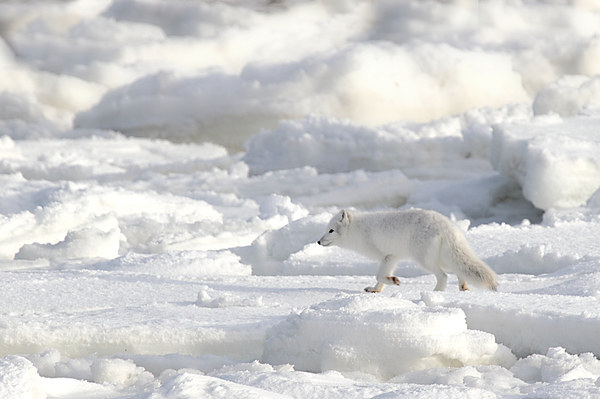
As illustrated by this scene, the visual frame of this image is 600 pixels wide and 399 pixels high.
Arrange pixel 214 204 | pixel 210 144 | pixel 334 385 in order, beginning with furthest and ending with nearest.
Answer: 1. pixel 210 144
2. pixel 214 204
3. pixel 334 385

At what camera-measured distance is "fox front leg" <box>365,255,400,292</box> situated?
5098mm

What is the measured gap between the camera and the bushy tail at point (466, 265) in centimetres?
471

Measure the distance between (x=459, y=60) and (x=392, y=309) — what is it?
21.5 meters

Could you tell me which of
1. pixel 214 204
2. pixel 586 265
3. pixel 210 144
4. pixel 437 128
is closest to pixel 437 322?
pixel 586 265

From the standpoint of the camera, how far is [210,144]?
2358cm

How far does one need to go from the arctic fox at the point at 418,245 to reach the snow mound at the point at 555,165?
16.1ft

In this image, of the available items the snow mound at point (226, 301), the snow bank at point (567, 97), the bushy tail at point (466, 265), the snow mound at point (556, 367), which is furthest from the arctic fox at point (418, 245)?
the snow bank at point (567, 97)

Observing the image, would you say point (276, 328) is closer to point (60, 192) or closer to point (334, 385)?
point (334, 385)

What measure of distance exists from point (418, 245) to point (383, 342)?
1.77 m

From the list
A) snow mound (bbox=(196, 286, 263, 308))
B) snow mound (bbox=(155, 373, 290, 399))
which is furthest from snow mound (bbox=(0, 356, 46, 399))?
snow mound (bbox=(196, 286, 263, 308))

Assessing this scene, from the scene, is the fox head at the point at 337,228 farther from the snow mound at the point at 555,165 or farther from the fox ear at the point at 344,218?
the snow mound at the point at 555,165

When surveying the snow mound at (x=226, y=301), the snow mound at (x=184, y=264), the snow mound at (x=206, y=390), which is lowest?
the snow mound at (x=206, y=390)

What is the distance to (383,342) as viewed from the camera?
132 inches

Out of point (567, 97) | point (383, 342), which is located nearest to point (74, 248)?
point (383, 342)
